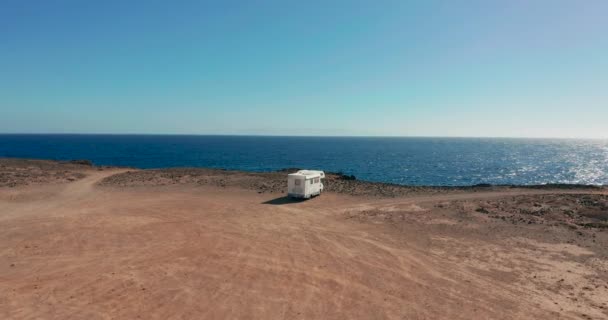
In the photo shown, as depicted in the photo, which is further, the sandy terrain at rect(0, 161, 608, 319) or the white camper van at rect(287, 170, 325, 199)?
the white camper van at rect(287, 170, 325, 199)

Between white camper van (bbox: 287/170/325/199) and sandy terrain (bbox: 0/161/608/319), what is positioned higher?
white camper van (bbox: 287/170/325/199)

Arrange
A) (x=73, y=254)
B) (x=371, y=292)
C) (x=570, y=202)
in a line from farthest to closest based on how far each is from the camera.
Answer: (x=570, y=202), (x=73, y=254), (x=371, y=292)

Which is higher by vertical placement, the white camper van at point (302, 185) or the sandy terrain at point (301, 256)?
the white camper van at point (302, 185)

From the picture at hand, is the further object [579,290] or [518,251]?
[518,251]

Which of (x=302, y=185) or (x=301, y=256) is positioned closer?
(x=301, y=256)

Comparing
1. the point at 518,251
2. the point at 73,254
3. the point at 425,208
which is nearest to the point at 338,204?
the point at 425,208

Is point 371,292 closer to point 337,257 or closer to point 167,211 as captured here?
point 337,257

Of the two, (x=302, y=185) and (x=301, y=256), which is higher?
(x=302, y=185)

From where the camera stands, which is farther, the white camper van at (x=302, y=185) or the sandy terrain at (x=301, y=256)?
the white camper van at (x=302, y=185)
